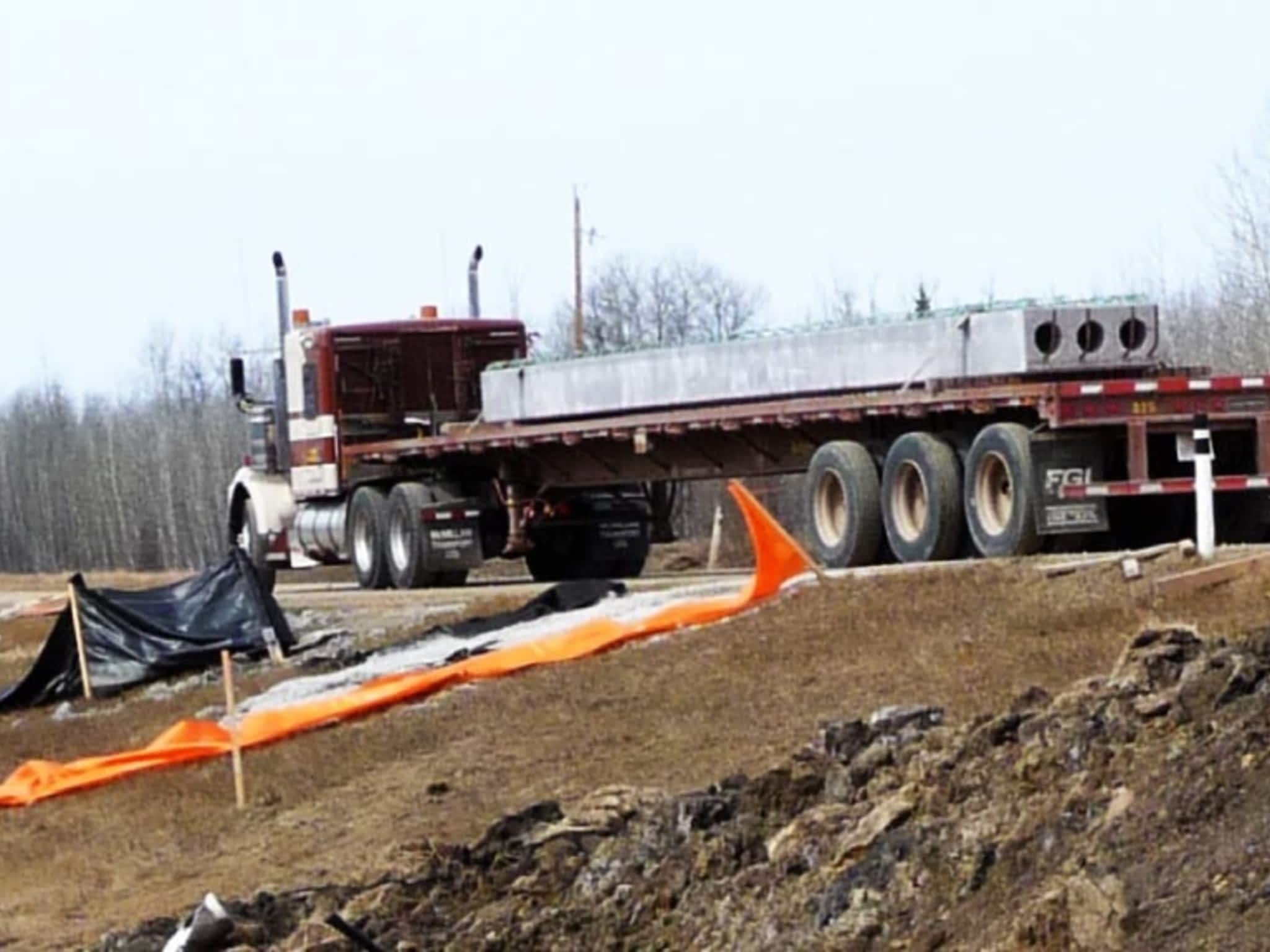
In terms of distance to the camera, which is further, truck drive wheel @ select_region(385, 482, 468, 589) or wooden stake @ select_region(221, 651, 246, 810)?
truck drive wheel @ select_region(385, 482, 468, 589)

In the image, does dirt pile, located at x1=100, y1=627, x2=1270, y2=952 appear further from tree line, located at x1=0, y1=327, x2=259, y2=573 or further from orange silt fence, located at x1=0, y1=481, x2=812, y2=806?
tree line, located at x1=0, y1=327, x2=259, y2=573

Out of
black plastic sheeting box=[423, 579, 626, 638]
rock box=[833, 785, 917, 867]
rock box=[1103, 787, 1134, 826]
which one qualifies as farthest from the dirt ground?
black plastic sheeting box=[423, 579, 626, 638]

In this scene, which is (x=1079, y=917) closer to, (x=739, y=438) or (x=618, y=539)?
(x=739, y=438)

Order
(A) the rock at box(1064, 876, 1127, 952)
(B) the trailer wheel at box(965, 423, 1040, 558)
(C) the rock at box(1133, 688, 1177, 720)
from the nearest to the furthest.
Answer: (A) the rock at box(1064, 876, 1127, 952) < (C) the rock at box(1133, 688, 1177, 720) < (B) the trailer wheel at box(965, 423, 1040, 558)

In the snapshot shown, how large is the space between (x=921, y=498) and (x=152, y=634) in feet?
23.7

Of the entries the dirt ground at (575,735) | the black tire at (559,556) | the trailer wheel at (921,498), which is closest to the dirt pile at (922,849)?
the dirt ground at (575,735)

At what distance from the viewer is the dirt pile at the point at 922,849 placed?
7.86 m

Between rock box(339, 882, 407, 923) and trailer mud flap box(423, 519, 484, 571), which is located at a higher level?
trailer mud flap box(423, 519, 484, 571)

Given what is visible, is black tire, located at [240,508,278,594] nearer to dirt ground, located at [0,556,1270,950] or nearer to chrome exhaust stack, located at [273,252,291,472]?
chrome exhaust stack, located at [273,252,291,472]

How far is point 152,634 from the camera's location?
2377 centimetres

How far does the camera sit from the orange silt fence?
16484mm

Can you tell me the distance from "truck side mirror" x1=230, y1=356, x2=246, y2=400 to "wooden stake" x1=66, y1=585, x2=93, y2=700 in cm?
797

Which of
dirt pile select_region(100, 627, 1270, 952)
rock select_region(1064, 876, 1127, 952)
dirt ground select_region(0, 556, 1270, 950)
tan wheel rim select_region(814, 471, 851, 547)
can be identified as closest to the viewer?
rock select_region(1064, 876, 1127, 952)

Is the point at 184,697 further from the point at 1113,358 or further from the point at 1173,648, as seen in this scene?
the point at 1173,648
